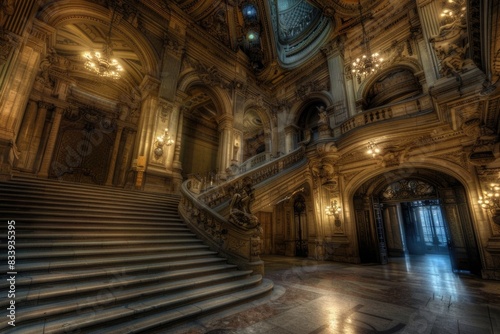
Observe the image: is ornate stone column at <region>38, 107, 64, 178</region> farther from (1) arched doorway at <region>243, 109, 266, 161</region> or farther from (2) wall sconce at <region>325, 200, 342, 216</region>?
(2) wall sconce at <region>325, 200, 342, 216</region>

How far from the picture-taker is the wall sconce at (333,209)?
987 cm

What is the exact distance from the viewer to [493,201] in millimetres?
6633

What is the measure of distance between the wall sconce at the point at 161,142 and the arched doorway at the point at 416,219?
9438 mm

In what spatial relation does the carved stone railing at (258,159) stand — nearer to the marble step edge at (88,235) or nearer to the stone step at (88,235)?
the marble step edge at (88,235)

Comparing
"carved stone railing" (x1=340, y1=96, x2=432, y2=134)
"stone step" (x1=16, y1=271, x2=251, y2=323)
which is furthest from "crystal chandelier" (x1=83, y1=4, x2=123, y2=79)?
"carved stone railing" (x1=340, y1=96, x2=432, y2=134)

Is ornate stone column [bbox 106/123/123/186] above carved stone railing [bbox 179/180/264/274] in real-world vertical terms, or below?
above

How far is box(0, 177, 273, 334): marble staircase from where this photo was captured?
102 inches

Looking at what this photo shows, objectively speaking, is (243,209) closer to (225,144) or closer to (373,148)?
(373,148)

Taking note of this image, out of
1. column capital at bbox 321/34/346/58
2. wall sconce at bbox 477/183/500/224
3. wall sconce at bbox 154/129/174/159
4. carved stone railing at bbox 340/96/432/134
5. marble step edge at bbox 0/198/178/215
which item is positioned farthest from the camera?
column capital at bbox 321/34/346/58

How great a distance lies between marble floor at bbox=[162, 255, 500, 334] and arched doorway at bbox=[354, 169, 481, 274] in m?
3.13

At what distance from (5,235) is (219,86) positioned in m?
11.6

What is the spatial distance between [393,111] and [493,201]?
407cm

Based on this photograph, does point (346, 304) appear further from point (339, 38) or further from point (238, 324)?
point (339, 38)

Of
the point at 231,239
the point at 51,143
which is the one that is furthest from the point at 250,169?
the point at 51,143
